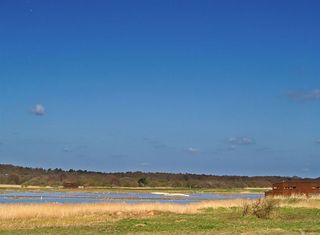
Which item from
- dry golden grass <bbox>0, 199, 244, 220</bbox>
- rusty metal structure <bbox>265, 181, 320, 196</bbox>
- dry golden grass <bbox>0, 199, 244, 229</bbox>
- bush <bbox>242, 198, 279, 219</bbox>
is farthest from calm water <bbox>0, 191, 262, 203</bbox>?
bush <bbox>242, 198, 279, 219</bbox>

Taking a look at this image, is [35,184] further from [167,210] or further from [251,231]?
[251,231]

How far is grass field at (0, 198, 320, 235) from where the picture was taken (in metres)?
25.7

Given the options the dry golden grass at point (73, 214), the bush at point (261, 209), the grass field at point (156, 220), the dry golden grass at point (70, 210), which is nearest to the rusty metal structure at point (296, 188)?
the grass field at point (156, 220)

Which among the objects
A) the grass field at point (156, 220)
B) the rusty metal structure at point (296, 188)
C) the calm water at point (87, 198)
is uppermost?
the rusty metal structure at point (296, 188)

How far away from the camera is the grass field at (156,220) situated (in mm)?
25672

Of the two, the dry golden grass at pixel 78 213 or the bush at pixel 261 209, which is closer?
the dry golden grass at pixel 78 213

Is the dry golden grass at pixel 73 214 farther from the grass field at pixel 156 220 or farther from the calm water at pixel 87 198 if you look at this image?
the calm water at pixel 87 198

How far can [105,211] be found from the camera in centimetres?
4041

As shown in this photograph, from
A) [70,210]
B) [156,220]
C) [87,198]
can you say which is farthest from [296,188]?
[156,220]

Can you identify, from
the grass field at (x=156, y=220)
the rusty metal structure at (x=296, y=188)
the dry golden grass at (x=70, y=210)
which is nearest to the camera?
the grass field at (x=156, y=220)

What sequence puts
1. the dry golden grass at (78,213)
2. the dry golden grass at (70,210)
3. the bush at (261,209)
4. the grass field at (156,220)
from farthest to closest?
the dry golden grass at (70,210) → the bush at (261,209) → the dry golden grass at (78,213) → the grass field at (156,220)

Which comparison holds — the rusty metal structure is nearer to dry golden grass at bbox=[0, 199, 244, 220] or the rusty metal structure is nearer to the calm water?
the calm water

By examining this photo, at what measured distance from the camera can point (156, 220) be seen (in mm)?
32312

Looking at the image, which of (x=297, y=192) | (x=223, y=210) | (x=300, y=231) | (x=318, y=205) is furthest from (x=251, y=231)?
(x=297, y=192)
